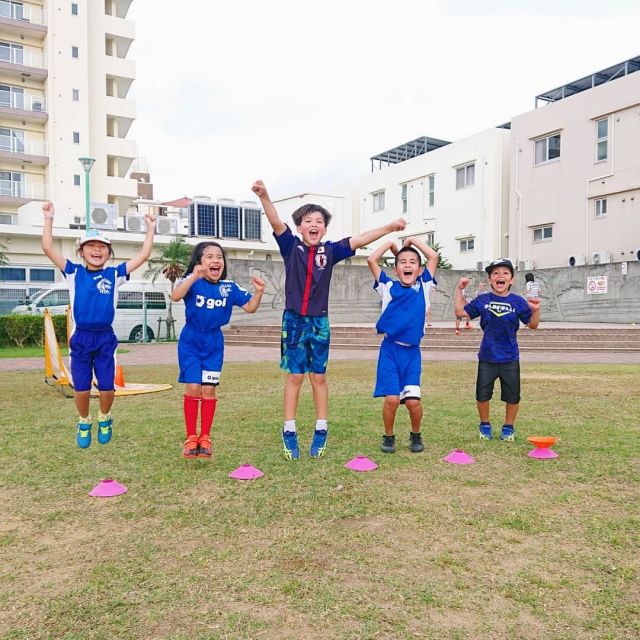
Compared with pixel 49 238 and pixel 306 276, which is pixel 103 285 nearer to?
pixel 49 238

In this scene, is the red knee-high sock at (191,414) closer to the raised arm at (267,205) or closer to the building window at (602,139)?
the raised arm at (267,205)

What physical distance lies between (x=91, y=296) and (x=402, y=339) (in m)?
2.65

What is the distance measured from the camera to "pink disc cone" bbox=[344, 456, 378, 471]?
4.43 m

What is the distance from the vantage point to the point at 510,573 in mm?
2730

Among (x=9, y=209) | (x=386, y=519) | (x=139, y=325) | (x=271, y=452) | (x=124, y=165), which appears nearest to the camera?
(x=386, y=519)

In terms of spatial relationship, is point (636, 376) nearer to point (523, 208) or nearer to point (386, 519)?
point (386, 519)

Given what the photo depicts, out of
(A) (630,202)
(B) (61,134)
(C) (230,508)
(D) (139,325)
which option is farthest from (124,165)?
(C) (230,508)

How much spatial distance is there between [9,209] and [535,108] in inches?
1160

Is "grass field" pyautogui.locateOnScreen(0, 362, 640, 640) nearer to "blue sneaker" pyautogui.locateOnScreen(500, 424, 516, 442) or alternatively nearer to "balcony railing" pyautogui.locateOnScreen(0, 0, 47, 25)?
"blue sneaker" pyautogui.locateOnScreen(500, 424, 516, 442)

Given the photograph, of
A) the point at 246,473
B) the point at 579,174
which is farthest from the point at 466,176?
the point at 246,473

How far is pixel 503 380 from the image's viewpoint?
5480mm

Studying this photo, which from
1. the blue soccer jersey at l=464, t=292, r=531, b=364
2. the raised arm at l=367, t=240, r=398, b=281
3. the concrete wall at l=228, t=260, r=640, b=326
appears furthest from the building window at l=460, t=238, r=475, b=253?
the raised arm at l=367, t=240, r=398, b=281

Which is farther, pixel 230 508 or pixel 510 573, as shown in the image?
pixel 230 508

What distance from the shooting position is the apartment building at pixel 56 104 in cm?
3566
